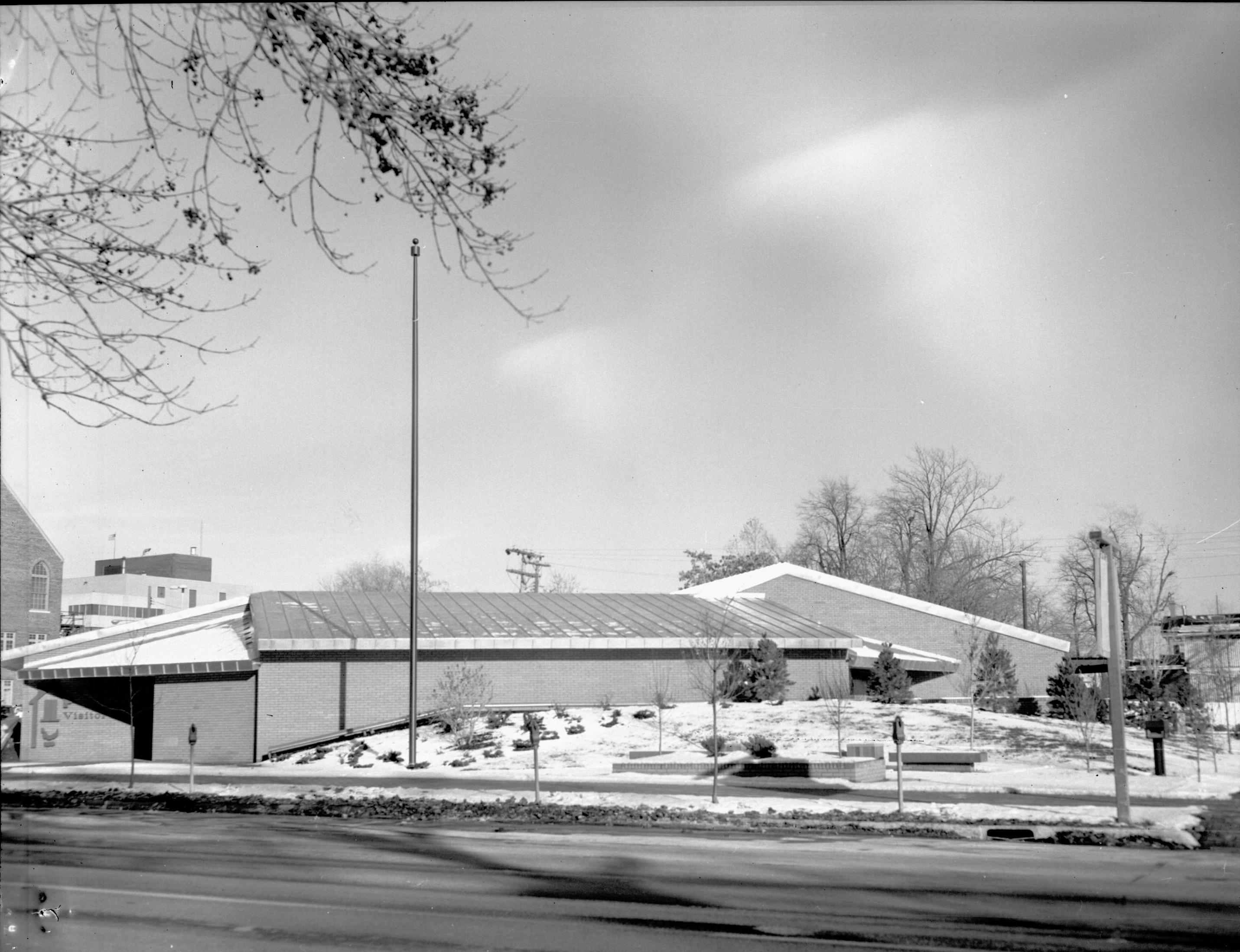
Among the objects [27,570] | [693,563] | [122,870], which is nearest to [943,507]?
[693,563]

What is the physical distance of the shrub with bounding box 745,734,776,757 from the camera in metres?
24.2

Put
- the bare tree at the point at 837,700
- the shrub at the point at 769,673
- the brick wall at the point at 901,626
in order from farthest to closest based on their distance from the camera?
1. the brick wall at the point at 901,626
2. the shrub at the point at 769,673
3. the bare tree at the point at 837,700

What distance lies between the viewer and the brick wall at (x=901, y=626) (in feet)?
137

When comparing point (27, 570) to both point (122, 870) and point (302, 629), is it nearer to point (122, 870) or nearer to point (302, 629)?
point (122, 870)

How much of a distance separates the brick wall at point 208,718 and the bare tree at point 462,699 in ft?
16.3

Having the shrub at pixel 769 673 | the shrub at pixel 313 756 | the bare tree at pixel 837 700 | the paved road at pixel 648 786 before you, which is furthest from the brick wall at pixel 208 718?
the bare tree at pixel 837 700

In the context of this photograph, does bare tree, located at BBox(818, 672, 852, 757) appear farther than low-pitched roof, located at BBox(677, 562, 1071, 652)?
No

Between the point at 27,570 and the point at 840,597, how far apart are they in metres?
39.0

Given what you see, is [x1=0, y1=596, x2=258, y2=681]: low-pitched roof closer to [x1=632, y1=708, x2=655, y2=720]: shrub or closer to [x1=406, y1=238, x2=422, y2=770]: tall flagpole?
[x1=406, y1=238, x2=422, y2=770]: tall flagpole

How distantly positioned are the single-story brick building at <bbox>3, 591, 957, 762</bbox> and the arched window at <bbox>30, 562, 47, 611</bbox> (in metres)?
18.2

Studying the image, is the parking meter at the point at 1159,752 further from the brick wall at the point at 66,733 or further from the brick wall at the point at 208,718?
the brick wall at the point at 66,733

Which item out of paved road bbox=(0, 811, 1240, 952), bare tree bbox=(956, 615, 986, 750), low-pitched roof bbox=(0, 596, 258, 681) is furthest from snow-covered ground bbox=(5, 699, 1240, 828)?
bare tree bbox=(956, 615, 986, 750)

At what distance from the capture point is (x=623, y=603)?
40312 mm

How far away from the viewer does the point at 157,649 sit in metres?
32.8
